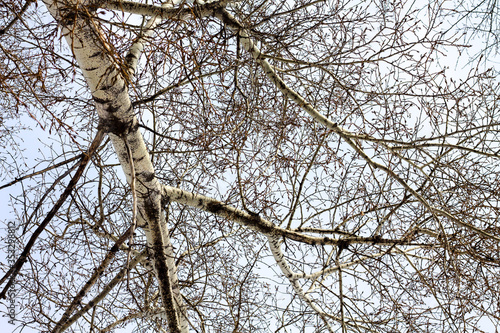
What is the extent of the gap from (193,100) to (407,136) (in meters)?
2.41

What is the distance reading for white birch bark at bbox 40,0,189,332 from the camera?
210 cm

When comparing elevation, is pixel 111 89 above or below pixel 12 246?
below

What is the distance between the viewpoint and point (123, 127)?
2590 millimetres

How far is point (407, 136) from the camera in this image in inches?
136

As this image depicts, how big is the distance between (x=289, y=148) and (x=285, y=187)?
52 centimetres

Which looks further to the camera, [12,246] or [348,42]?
[12,246]

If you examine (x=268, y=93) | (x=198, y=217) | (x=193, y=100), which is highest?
(x=193, y=100)

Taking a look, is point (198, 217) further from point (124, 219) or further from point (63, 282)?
point (63, 282)

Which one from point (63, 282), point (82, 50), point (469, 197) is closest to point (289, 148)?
point (469, 197)

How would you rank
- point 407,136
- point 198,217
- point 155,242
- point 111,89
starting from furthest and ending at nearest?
1. point 198,217
2. point 407,136
3. point 155,242
4. point 111,89

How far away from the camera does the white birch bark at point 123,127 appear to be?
210cm

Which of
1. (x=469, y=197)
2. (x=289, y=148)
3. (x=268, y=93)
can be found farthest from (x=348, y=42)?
(x=469, y=197)

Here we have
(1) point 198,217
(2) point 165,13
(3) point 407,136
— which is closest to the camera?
(2) point 165,13

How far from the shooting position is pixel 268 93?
3.97 metres
